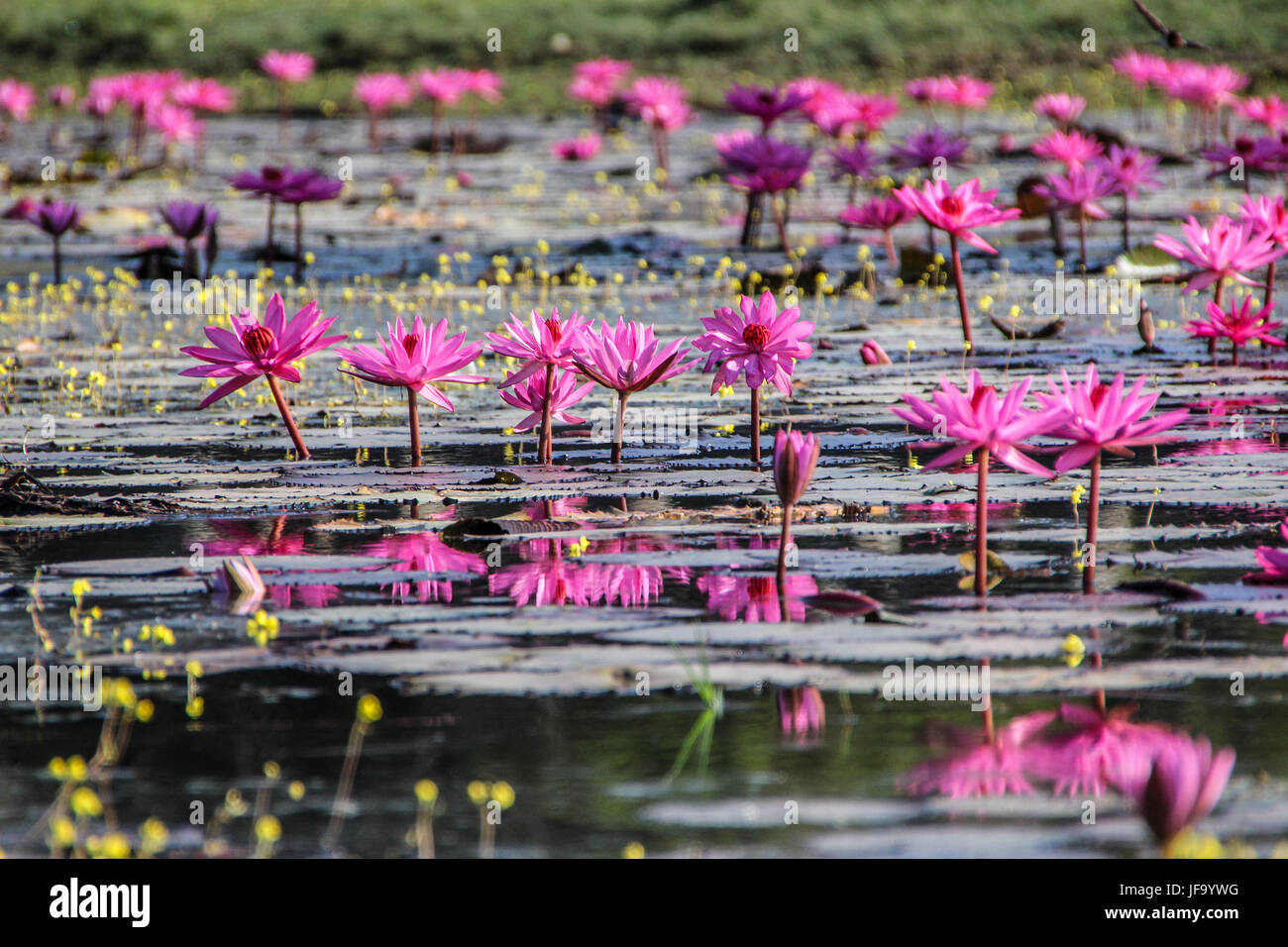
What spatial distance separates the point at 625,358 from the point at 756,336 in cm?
31

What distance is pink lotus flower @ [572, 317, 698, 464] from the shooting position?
4047 mm

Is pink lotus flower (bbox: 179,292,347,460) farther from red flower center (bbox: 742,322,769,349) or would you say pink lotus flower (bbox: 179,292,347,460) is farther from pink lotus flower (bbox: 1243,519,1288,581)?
pink lotus flower (bbox: 1243,519,1288,581)

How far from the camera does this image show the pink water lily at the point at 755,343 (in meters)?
4.14

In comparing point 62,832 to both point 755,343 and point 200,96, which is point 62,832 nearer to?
point 755,343

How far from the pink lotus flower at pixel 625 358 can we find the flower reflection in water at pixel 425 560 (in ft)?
2.13

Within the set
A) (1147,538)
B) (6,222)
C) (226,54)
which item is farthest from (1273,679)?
(226,54)

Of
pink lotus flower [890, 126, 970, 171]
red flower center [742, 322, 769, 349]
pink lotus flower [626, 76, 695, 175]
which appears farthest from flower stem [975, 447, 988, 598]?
pink lotus flower [626, 76, 695, 175]
